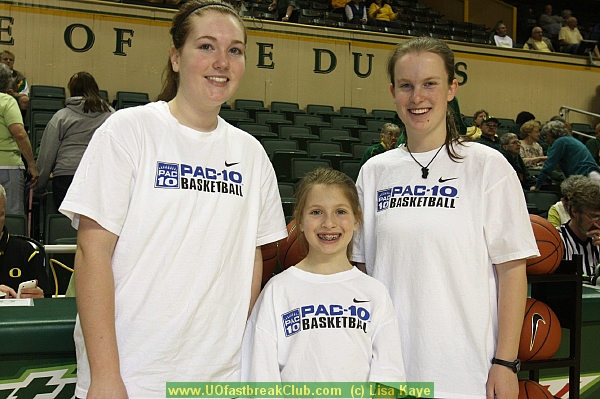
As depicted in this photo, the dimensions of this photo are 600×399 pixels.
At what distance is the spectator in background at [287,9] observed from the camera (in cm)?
1226

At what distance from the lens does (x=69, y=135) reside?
17.1 ft

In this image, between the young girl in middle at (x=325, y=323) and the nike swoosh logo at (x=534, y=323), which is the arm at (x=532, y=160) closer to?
the nike swoosh logo at (x=534, y=323)

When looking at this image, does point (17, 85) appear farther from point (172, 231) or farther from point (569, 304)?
point (569, 304)

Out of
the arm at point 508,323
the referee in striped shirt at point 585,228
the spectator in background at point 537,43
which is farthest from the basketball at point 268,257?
the spectator in background at point 537,43

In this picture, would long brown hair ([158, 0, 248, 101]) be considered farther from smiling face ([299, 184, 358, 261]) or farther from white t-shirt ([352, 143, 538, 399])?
white t-shirt ([352, 143, 538, 399])

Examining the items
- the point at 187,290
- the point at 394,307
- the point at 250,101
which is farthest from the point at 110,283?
the point at 250,101

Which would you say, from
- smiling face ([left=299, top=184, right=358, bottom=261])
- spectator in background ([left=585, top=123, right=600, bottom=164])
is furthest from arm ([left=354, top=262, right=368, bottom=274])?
spectator in background ([left=585, top=123, right=600, bottom=164])

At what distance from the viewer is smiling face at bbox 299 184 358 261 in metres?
2.05

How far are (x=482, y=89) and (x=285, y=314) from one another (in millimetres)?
12435

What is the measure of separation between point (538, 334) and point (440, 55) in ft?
3.38

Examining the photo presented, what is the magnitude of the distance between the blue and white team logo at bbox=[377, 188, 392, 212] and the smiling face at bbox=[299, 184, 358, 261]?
10 centimetres

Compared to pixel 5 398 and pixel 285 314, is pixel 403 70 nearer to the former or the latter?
pixel 285 314

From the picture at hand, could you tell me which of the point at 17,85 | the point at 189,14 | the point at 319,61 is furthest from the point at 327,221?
the point at 319,61

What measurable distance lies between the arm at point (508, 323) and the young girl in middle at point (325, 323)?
291 millimetres
